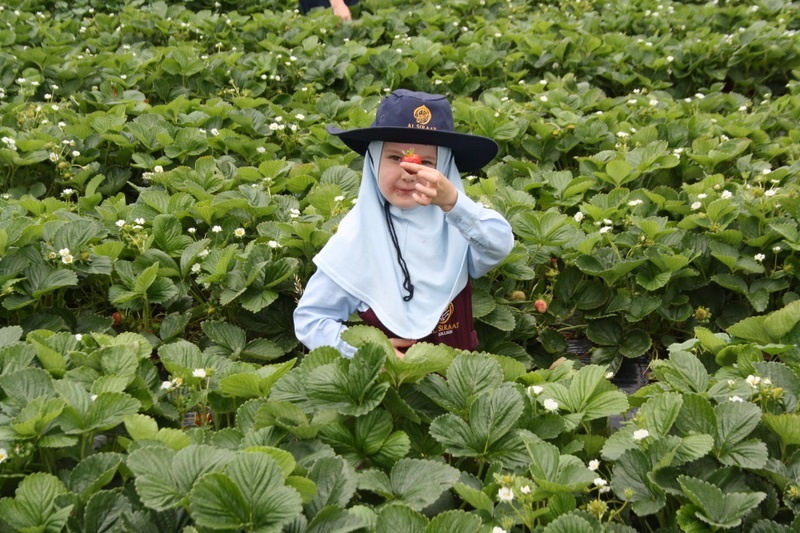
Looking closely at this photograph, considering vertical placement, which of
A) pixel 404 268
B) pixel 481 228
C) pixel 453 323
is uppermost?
pixel 481 228

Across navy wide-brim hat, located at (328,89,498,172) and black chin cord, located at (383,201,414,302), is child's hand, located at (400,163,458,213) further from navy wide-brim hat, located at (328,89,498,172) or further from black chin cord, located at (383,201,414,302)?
black chin cord, located at (383,201,414,302)

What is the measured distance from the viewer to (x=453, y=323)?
2775 mm

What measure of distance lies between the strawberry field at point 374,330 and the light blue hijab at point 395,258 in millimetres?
465

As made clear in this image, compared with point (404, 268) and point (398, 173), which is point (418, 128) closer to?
point (398, 173)

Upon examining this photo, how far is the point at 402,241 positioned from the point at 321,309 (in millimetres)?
322

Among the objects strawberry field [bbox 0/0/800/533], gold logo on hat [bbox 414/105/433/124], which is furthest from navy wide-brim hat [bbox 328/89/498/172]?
strawberry field [bbox 0/0/800/533]

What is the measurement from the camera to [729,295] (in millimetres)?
3578

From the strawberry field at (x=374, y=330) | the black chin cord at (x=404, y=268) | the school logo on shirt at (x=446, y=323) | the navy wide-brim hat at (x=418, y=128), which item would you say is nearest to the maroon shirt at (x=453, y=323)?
the school logo on shirt at (x=446, y=323)

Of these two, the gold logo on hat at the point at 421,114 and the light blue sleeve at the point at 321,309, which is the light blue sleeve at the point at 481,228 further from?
the light blue sleeve at the point at 321,309

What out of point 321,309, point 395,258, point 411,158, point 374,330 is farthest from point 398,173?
point 374,330

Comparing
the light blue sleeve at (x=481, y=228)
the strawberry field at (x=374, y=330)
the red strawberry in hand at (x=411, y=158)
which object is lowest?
the strawberry field at (x=374, y=330)

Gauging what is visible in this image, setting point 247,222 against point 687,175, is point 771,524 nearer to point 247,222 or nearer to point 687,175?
point 247,222

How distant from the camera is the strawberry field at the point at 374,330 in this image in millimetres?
1741

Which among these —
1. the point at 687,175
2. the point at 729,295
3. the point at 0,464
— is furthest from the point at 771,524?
the point at 687,175
